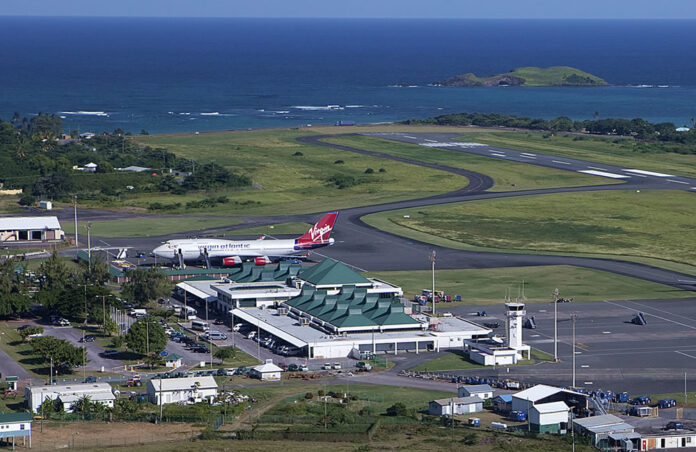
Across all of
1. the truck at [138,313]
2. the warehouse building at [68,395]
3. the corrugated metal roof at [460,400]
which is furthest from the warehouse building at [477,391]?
the truck at [138,313]

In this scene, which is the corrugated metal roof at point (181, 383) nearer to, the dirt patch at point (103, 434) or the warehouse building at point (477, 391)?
the dirt patch at point (103, 434)

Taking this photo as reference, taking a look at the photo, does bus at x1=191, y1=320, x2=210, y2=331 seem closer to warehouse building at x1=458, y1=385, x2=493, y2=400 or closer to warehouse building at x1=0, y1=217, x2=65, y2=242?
warehouse building at x1=458, y1=385, x2=493, y2=400

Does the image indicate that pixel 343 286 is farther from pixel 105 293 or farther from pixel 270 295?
pixel 105 293

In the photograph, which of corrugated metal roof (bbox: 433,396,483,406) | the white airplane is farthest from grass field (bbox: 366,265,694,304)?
corrugated metal roof (bbox: 433,396,483,406)

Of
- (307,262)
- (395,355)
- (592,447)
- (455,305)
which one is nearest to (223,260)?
(307,262)

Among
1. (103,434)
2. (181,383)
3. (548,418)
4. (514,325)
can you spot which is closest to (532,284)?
(514,325)
